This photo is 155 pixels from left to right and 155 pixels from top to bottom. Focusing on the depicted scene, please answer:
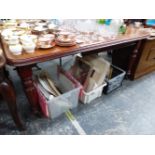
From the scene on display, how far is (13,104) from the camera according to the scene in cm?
103

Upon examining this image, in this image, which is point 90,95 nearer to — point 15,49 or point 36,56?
point 36,56

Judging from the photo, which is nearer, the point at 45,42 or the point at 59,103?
the point at 45,42

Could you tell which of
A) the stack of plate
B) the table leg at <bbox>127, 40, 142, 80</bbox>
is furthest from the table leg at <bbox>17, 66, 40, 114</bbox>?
the table leg at <bbox>127, 40, 142, 80</bbox>

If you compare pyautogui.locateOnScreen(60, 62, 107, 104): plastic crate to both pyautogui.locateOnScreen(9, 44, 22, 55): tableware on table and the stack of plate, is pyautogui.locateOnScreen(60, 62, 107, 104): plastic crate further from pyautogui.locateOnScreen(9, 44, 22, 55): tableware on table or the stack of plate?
pyautogui.locateOnScreen(9, 44, 22, 55): tableware on table

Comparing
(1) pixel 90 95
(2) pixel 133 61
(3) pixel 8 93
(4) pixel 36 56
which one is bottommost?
(1) pixel 90 95

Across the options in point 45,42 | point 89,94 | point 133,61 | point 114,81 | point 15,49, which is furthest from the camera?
A: point 133,61

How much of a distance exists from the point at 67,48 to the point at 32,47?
0.83 feet

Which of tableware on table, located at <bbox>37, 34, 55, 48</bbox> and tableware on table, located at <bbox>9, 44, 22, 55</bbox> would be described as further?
tableware on table, located at <bbox>37, 34, 55, 48</bbox>

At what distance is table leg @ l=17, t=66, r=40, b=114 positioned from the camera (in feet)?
3.31

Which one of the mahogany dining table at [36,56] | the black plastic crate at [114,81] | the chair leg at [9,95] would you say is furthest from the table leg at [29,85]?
the black plastic crate at [114,81]

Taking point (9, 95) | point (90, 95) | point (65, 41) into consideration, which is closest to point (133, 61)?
point (90, 95)

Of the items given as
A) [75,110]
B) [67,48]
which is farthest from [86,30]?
[75,110]

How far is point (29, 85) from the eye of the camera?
43.4 inches
